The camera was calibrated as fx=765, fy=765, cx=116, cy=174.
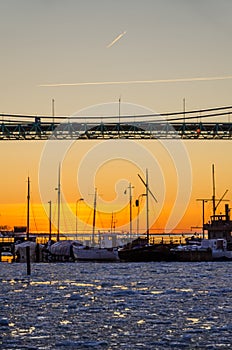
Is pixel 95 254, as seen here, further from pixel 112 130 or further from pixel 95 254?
pixel 112 130

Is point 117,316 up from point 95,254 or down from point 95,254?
down

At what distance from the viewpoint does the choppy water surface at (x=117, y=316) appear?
21.2 metres

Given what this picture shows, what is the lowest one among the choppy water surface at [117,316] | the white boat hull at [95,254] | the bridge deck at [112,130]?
the choppy water surface at [117,316]

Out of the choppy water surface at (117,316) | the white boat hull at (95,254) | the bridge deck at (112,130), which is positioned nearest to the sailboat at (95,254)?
the white boat hull at (95,254)

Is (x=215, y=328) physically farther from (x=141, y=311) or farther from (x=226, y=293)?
(x=226, y=293)

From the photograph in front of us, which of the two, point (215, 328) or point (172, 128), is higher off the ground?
point (172, 128)

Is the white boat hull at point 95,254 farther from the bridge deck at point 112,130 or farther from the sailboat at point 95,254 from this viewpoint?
the bridge deck at point 112,130

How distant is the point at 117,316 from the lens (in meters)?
27.2

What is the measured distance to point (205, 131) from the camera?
83.5 m

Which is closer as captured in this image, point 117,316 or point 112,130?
point 117,316

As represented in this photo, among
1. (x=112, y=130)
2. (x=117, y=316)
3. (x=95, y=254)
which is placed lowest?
(x=117, y=316)

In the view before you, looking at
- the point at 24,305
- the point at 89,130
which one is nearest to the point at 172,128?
the point at 89,130

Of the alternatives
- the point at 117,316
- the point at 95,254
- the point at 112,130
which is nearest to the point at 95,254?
the point at 95,254

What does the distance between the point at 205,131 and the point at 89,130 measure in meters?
12.7
